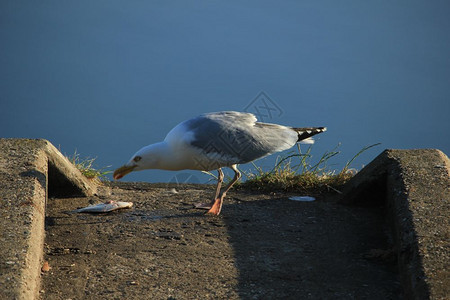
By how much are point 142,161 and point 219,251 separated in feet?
3.46

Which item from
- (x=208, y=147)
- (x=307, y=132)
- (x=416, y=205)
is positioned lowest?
(x=416, y=205)

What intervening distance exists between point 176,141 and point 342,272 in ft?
5.19

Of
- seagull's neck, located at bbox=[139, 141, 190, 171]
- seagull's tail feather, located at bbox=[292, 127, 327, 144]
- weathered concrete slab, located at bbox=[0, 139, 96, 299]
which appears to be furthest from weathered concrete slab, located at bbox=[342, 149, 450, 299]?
weathered concrete slab, located at bbox=[0, 139, 96, 299]

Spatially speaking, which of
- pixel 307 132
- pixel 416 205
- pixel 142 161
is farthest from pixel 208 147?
pixel 416 205

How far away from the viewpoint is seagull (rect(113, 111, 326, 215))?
4699 mm

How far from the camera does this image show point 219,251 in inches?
160

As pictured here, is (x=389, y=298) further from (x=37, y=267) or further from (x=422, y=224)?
(x=37, y=267)

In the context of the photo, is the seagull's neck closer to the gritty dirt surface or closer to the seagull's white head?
the seagull's white head

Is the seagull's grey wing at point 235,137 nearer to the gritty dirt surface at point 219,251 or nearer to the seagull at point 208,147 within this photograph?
the seagull at point 208,147

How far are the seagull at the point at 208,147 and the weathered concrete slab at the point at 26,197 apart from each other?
506 millimetres

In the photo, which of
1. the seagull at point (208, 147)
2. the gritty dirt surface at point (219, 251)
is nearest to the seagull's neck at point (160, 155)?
the seagull at point (208, 147)

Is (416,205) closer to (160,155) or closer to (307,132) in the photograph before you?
(307,132)

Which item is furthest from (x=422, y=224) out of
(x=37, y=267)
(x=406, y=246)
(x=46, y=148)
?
Answer: (x=46, y=148)

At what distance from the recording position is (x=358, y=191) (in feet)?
16.4
